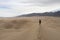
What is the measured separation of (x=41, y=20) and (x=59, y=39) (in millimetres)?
141

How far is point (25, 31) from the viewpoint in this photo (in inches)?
21.6

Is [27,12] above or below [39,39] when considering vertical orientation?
above

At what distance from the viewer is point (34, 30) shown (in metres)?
0.55

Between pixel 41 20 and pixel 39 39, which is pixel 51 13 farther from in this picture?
pixel 39 39

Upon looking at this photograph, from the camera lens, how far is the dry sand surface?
20.6 inches

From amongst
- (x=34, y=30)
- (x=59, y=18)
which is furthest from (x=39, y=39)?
(x=59, y=18)

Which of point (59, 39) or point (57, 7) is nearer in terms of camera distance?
point (59, 39)

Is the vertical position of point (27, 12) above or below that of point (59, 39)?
above

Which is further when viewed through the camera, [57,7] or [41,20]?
[57,7]

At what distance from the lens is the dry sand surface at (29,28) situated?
1.72ft

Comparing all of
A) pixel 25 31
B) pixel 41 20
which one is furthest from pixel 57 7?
pixel 25 31

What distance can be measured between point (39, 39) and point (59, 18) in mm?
199

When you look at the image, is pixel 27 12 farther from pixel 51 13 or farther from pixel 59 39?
pixel 59 39

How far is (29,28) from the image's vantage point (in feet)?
1.84
